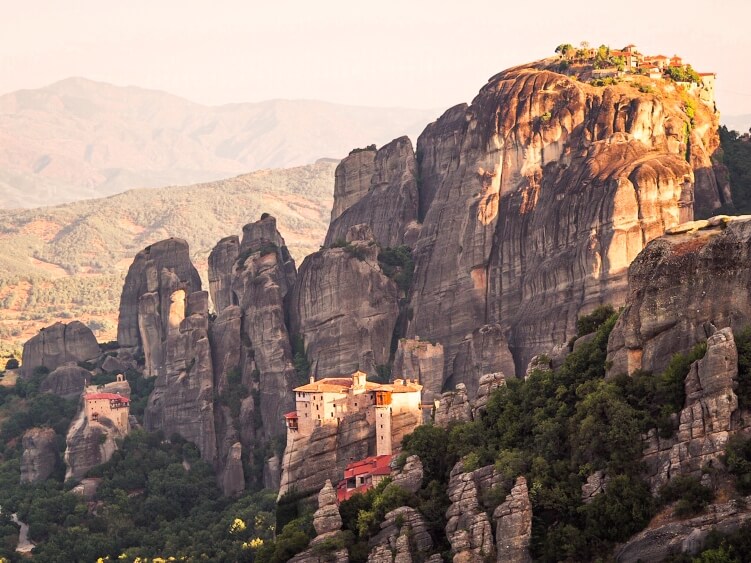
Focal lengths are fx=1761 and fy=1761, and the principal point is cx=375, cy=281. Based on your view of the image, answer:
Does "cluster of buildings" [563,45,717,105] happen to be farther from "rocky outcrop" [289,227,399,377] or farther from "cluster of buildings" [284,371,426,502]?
"cluster of buildings" [284,371,426,502]

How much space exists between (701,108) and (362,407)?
40.9 metres

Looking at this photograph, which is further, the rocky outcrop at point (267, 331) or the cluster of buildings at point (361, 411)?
the rocky outcrop at point (267, 331)

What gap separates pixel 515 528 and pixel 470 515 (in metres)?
3.06

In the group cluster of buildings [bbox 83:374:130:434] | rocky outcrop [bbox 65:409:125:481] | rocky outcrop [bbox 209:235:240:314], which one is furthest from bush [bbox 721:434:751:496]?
rocky outcrop [bbox 209:235:240:314]

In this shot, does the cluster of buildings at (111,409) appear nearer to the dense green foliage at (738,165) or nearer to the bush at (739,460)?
the dense green foliage at (738,165)

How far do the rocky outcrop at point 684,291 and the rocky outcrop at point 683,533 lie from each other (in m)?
7.34

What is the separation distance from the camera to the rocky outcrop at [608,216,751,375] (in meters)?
59.9

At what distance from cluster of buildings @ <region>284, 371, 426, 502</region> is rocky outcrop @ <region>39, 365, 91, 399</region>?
52971 mm

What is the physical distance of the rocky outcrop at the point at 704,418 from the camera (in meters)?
56.7

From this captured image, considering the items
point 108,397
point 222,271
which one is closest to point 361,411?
point 108,397

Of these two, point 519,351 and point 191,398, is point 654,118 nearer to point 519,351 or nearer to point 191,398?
point 519,351

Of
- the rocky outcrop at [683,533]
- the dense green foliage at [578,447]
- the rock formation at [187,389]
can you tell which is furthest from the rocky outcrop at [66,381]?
the rocky outcrop at [683,533]

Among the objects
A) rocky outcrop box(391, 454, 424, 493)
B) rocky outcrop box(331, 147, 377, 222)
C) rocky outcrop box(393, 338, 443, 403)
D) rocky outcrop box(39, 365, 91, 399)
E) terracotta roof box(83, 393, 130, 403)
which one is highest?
rocky outcrop box(331, 147, 377, 222)

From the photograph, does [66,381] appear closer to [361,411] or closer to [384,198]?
[384,198]
